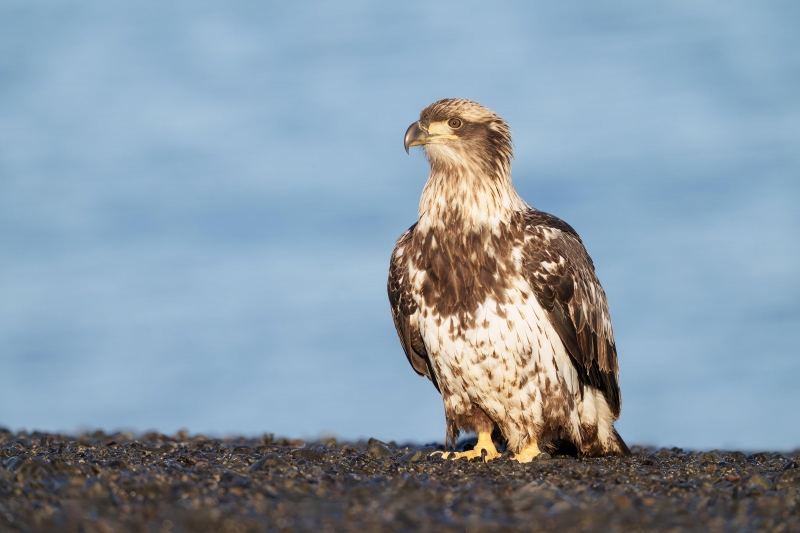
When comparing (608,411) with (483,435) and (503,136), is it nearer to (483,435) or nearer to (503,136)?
(483,435)

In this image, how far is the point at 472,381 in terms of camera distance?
10680mm

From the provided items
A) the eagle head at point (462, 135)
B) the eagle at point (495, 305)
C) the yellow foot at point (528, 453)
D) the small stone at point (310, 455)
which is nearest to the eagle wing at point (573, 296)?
the eagle at point (495, 305)

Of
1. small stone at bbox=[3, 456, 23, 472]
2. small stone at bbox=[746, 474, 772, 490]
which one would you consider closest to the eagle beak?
small stone at bbox=[746, 474, 772, 490]

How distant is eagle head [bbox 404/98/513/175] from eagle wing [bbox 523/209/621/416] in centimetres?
95

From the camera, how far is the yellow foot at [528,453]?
10.9 m

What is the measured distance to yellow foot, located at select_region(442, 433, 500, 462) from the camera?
11141mm

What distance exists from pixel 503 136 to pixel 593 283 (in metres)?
2.29

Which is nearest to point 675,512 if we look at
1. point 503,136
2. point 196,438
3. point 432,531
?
point 432,531

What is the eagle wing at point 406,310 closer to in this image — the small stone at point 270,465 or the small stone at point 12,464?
the small stone at point 270,465

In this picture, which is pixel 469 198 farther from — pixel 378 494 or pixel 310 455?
pixel 378 494

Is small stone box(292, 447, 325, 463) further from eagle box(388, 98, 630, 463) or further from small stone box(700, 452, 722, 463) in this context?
small stone box(700, 452, 722, 463)

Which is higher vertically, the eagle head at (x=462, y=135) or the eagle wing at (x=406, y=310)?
the eagle head at (x=462, y=135)

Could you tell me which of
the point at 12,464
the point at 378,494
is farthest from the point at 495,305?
the point at 12,464

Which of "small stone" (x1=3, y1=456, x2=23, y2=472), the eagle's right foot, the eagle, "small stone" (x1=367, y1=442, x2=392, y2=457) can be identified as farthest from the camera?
"small stone" (x1=367, y1=442, x2=392, y2=457)
